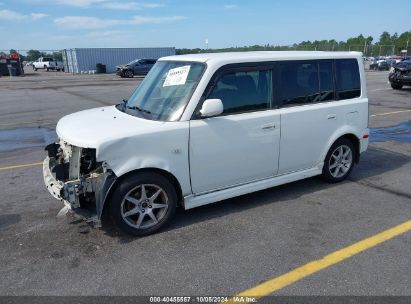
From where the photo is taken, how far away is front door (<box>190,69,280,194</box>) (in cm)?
417

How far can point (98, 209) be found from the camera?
3723 millimetres

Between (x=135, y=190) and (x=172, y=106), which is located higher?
(x=172, y=106)

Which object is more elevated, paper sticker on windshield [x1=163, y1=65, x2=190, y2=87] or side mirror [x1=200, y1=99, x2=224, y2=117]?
paper sticker on windshield [x1=163, y1=65, x2=190, y2=87]

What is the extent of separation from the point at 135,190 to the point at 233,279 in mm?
1372

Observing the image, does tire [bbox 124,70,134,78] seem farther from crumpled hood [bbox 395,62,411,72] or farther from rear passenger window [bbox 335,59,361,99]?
rear passenger window [bbox 335,59,361,99]

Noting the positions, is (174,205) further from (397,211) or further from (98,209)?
(397,211)

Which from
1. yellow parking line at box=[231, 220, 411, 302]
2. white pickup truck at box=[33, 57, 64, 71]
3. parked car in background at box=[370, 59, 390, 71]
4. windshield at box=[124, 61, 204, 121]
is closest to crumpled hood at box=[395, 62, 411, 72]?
yellow parking line at box=[231, 220, 411, 302]

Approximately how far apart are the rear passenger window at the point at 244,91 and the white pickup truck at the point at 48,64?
4869 centimetres

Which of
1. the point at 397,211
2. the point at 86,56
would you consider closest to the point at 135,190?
the point at 397,211

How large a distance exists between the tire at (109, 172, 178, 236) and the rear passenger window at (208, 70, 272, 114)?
44.2 inches

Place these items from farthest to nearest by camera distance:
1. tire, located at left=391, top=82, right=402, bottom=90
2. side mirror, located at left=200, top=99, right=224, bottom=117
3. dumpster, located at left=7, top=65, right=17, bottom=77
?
dumpster, located at left=7, top=65, right=17, bottom=77 → tire, located at left=391, top=82, right=402, bottom=90 → side mirror, located at left=200, top=99, right=224, bottom=117

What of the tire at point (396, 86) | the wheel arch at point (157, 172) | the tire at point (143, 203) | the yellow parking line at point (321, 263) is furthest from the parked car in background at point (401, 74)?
the tire at point (143, 203)

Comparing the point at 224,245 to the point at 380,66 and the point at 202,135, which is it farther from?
the point at 380,66

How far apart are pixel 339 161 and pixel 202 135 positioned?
2.48m
